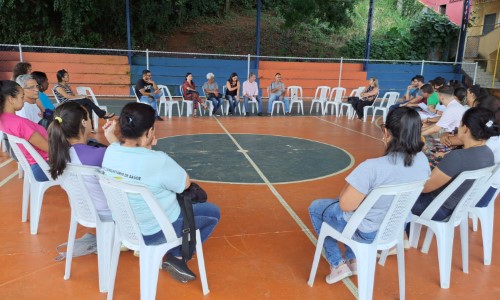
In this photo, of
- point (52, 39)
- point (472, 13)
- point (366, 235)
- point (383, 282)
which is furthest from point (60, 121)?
point (472, 13)

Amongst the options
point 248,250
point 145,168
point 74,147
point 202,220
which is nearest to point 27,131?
point 74,147

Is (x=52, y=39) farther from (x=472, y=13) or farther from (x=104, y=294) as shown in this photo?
(x=472, y=13)

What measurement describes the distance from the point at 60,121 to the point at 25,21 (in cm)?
1814

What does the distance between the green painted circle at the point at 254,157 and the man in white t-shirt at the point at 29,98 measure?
2.01 metres

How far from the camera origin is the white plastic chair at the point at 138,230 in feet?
6.93

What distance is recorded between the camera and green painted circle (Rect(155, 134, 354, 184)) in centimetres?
522

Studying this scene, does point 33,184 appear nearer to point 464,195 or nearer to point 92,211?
point 92,211

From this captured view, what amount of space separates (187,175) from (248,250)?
1188 mm

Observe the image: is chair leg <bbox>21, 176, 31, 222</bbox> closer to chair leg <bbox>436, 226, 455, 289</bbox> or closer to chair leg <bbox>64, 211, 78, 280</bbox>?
chair leg <bbox>64, 211, 78, 280</bbox>

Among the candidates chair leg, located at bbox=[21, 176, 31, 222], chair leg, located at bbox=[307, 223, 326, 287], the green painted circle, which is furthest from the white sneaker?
chair leg, located at bbox=[21, 176, 31, 222]

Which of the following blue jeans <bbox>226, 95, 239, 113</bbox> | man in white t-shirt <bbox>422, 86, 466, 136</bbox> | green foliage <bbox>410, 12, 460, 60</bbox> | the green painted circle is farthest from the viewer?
green foliage <bbox>410, 12, 460, 60</bbox>

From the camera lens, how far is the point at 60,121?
2.63m

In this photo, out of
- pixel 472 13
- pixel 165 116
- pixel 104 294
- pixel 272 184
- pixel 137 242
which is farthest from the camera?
pixel 472 13

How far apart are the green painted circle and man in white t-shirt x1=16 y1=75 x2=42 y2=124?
201 centimetres
